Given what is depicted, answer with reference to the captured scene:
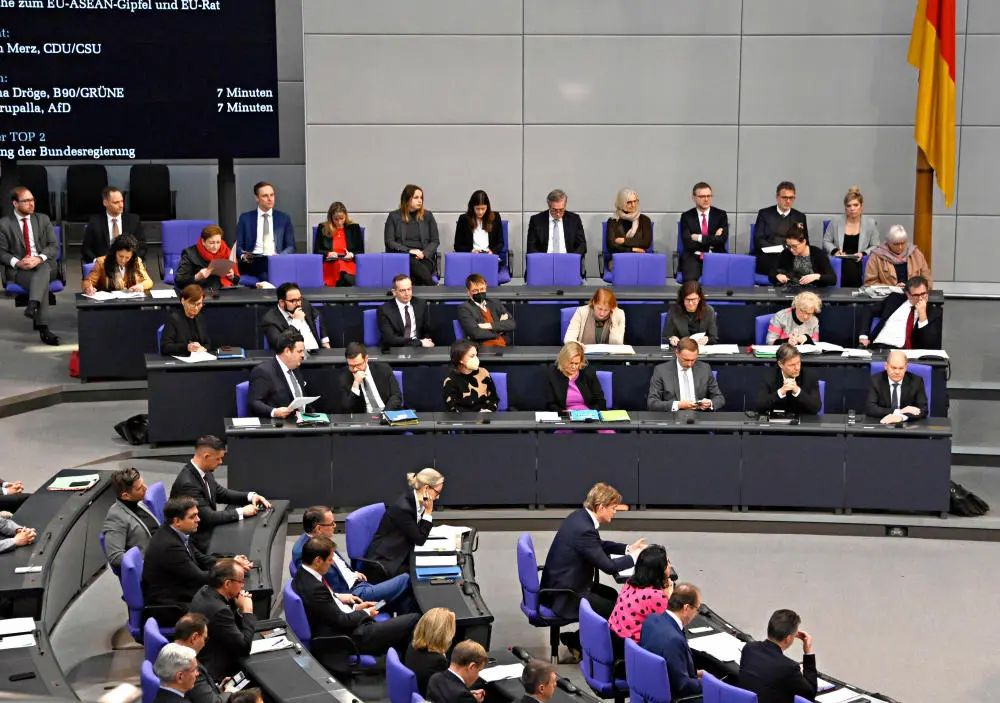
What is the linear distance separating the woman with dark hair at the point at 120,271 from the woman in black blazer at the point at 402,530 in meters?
4.70

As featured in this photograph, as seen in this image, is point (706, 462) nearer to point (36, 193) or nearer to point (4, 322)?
point (4, 322)

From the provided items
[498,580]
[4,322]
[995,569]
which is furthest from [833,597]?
[4,322]

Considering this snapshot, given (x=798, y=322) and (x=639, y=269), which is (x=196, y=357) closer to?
(x=639, y=269)

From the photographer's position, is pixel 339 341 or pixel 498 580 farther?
pixel 339 341

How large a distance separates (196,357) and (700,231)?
17.0 feet

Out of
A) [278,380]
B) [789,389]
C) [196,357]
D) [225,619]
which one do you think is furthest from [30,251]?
[225,619]

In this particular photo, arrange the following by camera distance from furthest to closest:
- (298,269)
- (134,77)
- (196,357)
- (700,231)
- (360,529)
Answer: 1. (700,231)
2. (134,77)
3. (298,269)
4. (196,357)
5. (360,529)

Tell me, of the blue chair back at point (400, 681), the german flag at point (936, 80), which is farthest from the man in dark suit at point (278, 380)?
the german flag at point (936, 80)

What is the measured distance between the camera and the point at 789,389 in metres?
9.87

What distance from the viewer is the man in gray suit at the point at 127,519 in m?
7.56

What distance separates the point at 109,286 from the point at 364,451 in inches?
139

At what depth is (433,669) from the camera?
6.34 m

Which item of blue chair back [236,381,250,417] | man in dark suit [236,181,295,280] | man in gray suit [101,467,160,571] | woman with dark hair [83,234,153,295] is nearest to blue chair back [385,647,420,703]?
man in gray suit [101,467,160,571]

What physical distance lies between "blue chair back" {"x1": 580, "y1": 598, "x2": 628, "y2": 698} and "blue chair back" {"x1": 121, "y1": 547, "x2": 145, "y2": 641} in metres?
2.29
